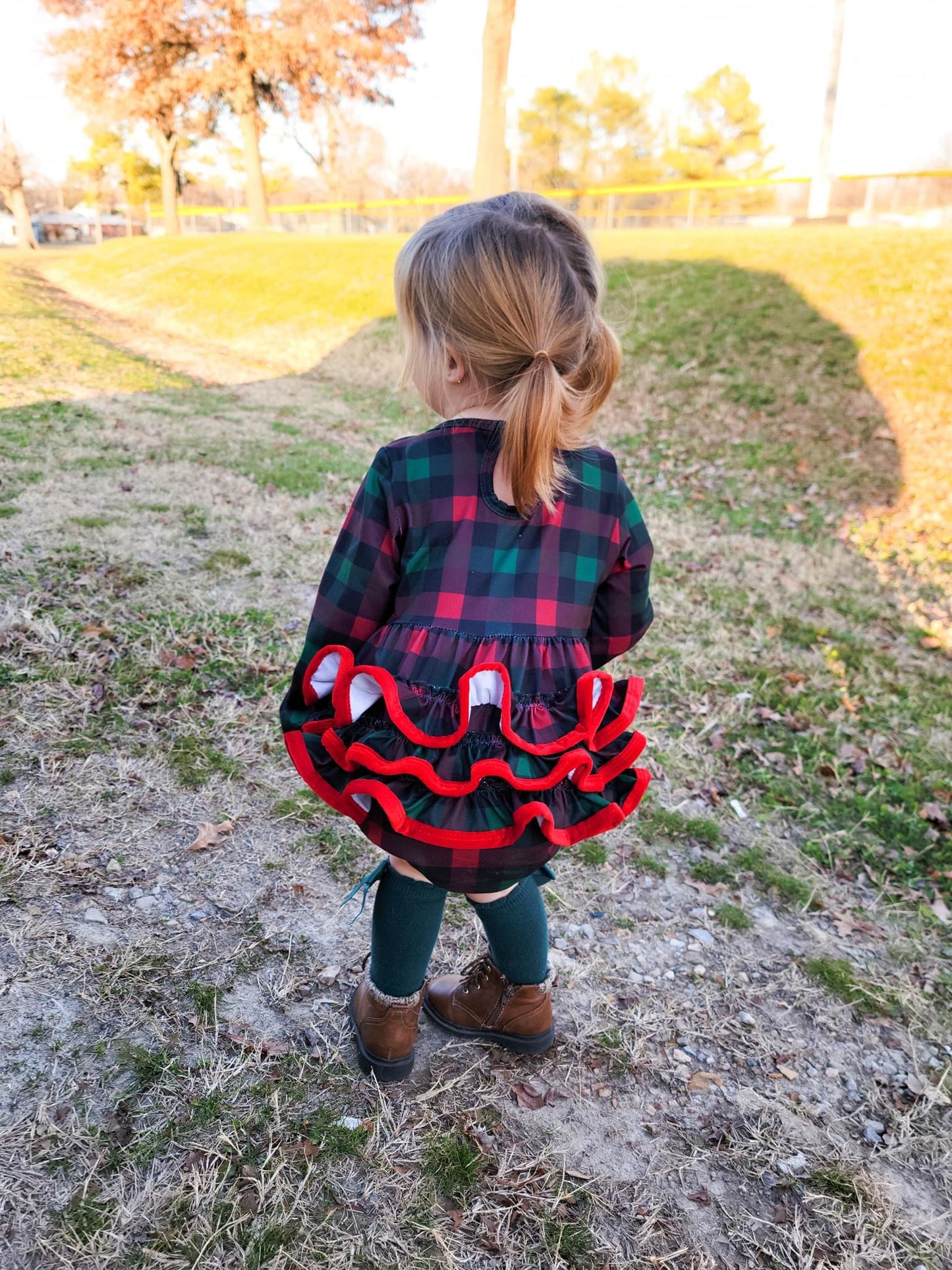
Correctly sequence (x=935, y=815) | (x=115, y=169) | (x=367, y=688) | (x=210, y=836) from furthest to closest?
(x=115, y=169)
(x=935, y=815)
(x=210, y=836)
(x=367, y=688)

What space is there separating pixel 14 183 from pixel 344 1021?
38.6 meters

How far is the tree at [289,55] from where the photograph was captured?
2320 centimetres

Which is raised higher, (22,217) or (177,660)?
(22,217)

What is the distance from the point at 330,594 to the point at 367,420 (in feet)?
26.0

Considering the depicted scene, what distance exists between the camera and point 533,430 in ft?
4.59

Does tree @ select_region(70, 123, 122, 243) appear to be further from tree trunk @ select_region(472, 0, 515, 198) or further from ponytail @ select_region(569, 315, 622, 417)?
ponytail @ select_region(569, 315, 622, 417)

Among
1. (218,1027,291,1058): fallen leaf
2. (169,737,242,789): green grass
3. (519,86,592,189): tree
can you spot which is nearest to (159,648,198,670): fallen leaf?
(169,737,242,789): green grass

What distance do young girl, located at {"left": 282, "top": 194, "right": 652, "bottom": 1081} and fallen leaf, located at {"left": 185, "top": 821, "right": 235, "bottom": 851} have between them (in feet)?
3.89

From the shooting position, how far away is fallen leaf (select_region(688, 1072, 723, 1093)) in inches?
81.0

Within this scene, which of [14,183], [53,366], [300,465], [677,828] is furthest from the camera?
[14,183]

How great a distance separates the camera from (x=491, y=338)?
1458 millimetres

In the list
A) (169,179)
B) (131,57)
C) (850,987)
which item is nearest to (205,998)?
(850,987)

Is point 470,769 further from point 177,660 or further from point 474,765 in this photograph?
point 177,660

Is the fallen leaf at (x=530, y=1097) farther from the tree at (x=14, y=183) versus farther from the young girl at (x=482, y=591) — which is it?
the tree at (x=14, y=183)
